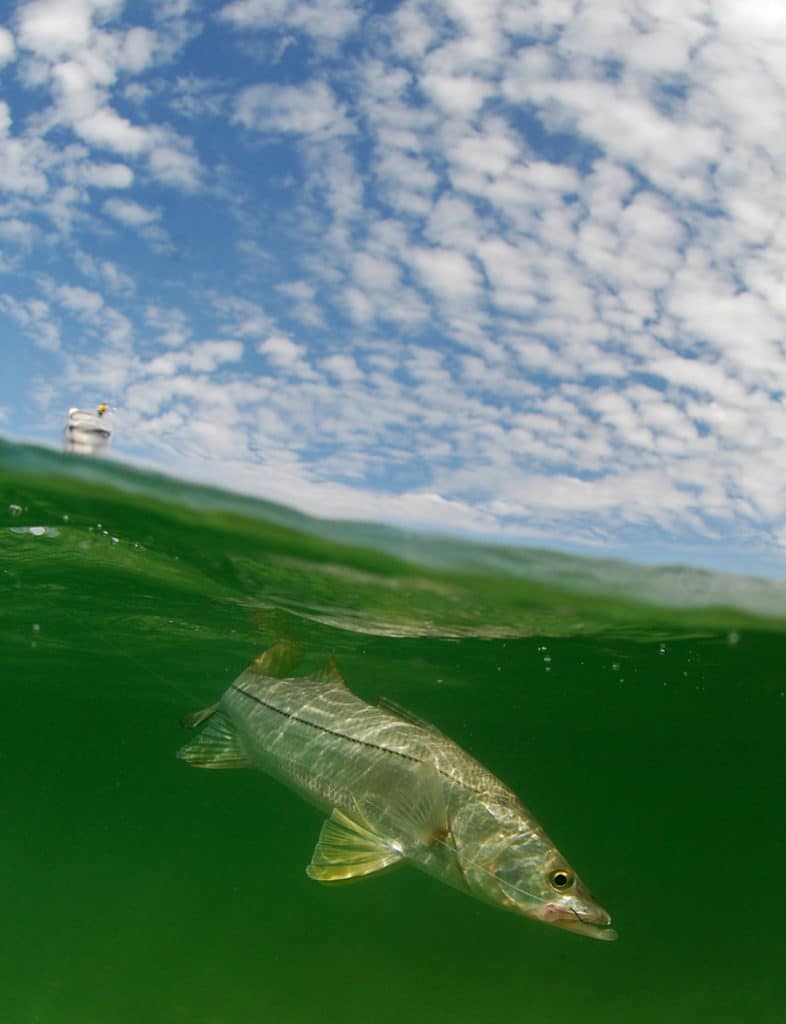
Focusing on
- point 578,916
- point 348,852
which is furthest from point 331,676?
point 578,916

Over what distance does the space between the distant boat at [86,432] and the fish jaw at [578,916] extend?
363 inches

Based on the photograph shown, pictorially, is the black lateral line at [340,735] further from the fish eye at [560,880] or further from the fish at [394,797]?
the fish eye at [560,880]

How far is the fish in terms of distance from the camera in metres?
5.47

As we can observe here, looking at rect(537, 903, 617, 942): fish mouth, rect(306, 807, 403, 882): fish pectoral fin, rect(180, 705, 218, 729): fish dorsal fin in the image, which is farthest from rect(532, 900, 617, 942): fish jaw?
rect(180, 705, 218, 729): fish dorsal fin

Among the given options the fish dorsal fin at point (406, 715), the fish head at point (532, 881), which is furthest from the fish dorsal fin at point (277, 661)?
the fish head at point (532, 881)

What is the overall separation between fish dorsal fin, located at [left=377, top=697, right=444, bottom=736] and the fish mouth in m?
2.09

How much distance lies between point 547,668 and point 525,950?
9101 millimetres

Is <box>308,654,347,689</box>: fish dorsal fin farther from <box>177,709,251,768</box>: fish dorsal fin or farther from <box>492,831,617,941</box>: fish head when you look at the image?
<box>492,831,617,941</box>: fish head

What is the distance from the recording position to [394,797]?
623 centimetres

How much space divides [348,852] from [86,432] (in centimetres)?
809

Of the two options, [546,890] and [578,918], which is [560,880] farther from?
[578,918]

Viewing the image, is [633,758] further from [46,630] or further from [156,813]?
Result: [156,813]

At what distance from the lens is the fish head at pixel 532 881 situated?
527cm

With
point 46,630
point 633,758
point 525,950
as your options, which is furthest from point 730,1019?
point 46,630
